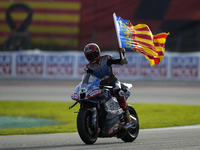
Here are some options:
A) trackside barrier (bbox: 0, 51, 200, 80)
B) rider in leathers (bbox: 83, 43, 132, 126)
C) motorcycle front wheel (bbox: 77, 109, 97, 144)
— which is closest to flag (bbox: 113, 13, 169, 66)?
rider in leathers (bbox: 83, 43, 132, 126)

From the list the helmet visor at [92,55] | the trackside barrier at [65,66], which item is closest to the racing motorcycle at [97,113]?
the helmet visor at [92,55]

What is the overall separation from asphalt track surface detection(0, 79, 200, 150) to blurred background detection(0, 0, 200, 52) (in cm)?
378

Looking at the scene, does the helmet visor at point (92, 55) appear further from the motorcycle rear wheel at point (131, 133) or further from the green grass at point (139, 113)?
the green grass at point (139, 113)

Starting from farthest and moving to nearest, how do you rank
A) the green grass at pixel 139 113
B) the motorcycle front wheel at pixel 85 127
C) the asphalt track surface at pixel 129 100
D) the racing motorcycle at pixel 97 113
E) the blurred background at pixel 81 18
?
the blurred background at pixel 81 18
the green grass at pixel 139 113
the asphalt track surface at pixel 129 100
the racing motorcycle at pixel 97 113
the motorcycle front wheel at pixel 85 127

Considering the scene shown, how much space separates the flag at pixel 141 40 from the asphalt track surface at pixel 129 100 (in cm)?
161

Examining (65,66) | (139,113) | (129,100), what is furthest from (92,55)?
(65,66)

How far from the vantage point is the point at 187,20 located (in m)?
25.6

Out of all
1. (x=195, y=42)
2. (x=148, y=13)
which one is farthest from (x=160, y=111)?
(x=148, y=13)

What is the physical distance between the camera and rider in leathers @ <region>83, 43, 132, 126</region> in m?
6.52

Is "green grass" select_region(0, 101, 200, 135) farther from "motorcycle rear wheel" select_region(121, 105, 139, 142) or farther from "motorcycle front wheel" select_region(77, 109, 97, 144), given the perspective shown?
"motorcycle front wheel" select_region(77, 109, 97, 144)

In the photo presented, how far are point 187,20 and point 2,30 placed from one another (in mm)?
12468

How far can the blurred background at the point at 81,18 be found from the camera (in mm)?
25000

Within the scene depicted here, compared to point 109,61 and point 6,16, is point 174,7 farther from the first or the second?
point 109,61

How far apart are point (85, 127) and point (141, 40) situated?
7.72ft
